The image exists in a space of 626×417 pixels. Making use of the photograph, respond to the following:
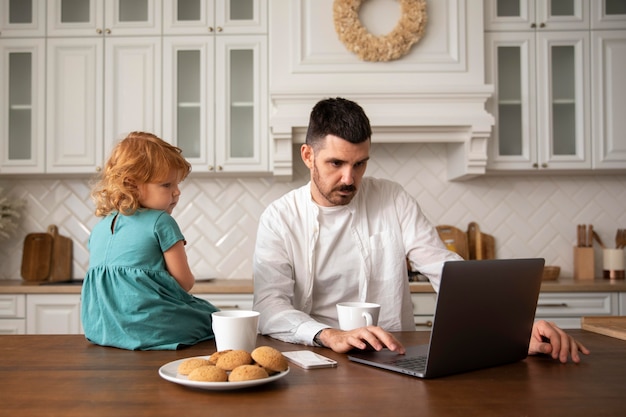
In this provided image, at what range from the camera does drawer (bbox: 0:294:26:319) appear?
3.22 meters

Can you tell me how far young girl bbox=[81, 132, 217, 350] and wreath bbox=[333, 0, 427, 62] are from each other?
1874 mm

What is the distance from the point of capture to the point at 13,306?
3.22 meters

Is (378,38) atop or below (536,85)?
atop

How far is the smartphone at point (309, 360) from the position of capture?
116 cm

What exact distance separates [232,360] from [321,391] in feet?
0.53

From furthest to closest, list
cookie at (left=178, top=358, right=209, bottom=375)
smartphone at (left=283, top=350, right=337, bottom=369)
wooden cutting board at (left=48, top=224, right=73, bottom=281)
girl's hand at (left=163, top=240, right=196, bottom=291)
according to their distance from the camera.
→ wooden cutting board at (left=48, top=224, right=73, bottom=281), girl's hand at (left=163, top=240, right=196, bottom=291), smartphone at (left=283, top=350, right=337, bottom=369), cookie at (left=178, top=358, right=209, bottom=375)

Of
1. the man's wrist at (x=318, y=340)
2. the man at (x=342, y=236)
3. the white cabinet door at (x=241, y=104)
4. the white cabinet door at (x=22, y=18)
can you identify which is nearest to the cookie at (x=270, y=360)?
the man's wrist at (x=318, y=340)

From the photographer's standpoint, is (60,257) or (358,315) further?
(60,257)

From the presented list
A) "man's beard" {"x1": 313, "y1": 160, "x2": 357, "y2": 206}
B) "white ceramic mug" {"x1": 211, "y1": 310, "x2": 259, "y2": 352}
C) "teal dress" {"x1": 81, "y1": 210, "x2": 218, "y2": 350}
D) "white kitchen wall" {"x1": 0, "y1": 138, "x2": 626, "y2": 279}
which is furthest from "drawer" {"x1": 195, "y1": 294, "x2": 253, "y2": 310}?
"white ceramic mug" {"x1": 211, "y1": 310, "x2": 259, "y2": 352}

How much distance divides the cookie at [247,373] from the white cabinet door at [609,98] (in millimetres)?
2980

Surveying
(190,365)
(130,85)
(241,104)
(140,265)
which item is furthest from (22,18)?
(190,365)

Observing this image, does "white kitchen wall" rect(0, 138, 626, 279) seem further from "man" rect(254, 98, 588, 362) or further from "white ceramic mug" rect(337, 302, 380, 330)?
"white ceramic mug" rect(337, 302, 380, 330)

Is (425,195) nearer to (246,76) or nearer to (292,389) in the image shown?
(246,76)

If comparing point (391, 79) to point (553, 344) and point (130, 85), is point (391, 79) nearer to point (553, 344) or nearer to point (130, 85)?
point (130, 85)
